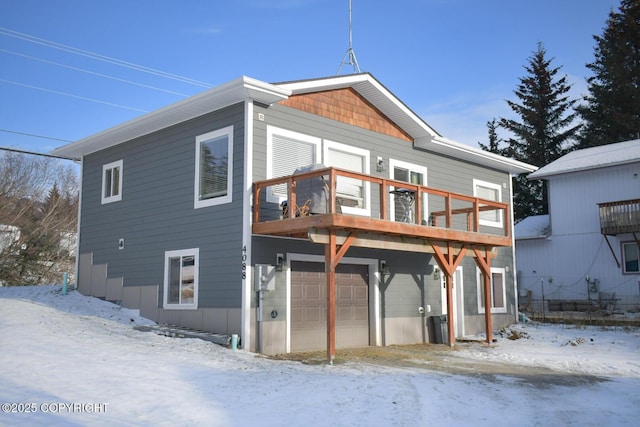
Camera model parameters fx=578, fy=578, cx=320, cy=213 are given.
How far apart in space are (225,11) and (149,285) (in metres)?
9.43

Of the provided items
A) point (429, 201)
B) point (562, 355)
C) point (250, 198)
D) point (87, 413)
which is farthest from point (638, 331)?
point (87, 413)

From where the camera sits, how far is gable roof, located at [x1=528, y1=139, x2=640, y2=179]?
83.8 feet

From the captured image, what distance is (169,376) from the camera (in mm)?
8438

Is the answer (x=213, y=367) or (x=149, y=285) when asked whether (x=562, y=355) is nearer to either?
(x=213, y=367)

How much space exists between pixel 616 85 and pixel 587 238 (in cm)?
1623

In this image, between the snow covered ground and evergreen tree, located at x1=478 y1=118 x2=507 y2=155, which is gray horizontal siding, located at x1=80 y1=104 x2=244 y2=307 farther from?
evergreen tree, located at x1=478 y1=118 x2=507 y2=155

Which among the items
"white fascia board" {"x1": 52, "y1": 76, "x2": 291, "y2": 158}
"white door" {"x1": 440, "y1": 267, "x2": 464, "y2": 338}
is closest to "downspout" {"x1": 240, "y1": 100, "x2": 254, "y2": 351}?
"white fascia board" {"x1": 52, "y1": 76, "x2": 291, "y2": 158}

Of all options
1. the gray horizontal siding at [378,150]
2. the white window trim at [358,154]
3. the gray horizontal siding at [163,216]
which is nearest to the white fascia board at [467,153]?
the gray horizontal siding at [378,150]

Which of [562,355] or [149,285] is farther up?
[149,285]

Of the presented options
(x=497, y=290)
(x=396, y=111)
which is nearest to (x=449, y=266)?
(x=396, y=111)

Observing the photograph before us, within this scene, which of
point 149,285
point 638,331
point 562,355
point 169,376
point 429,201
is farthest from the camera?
point 638,331

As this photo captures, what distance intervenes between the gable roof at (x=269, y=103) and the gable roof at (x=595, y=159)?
9.12 meters

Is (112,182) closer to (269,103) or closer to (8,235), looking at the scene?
(269,103)

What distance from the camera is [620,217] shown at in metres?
24.6
